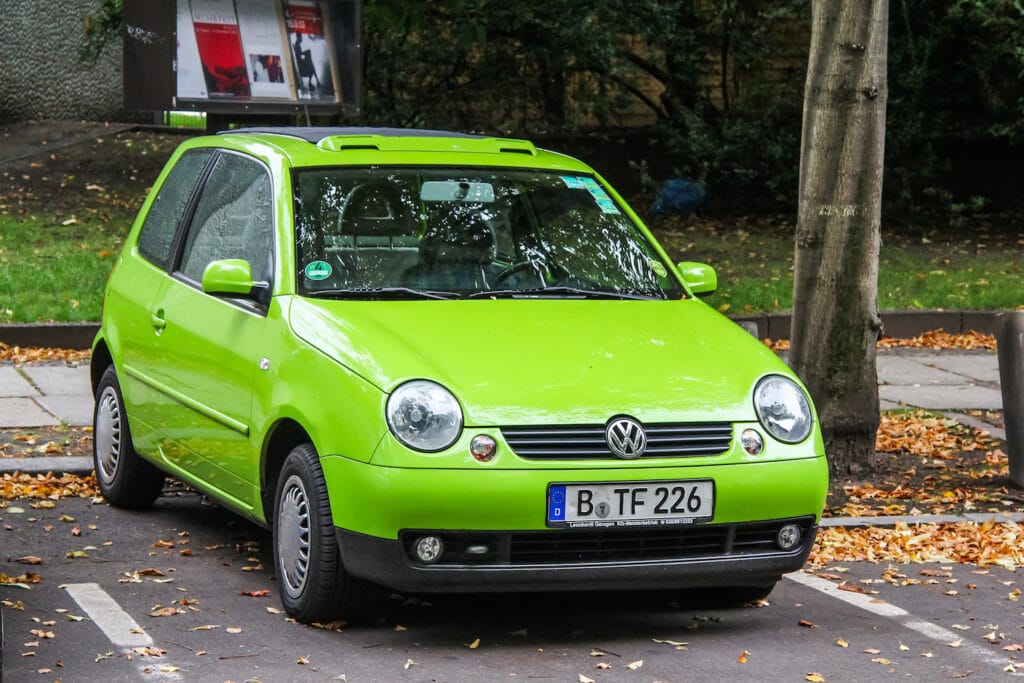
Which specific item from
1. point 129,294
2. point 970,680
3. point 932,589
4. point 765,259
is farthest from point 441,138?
point 765,259

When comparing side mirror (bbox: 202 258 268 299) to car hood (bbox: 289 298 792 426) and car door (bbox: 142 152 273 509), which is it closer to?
car door (bbox: 142 152 273 509)

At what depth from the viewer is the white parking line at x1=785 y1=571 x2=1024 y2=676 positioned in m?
5.68

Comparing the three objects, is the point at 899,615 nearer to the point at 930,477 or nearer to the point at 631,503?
the point at 631,503

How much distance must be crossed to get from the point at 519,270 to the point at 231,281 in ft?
3.61

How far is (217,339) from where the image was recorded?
6.50 meters

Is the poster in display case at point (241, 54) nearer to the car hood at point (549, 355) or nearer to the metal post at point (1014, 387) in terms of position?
the metal post at point (1014, 387)

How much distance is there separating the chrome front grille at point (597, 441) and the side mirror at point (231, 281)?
135 centimetres

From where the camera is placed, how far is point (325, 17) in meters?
14.9

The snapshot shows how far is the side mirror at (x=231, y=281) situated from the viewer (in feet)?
20.3

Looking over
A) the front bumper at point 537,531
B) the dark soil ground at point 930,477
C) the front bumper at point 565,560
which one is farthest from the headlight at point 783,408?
the dark soil ground at point 930,477

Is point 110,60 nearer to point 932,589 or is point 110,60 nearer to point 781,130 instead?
point 781,130

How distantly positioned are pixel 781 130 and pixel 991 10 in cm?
271

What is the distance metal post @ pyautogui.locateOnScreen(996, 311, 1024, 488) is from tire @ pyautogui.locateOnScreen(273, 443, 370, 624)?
4221 millimetres

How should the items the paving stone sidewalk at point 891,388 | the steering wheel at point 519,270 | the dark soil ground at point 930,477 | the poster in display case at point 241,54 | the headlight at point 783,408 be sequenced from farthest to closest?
the poster in display case at point 241,54 < the paving stone sidewalk at point 891,388 < the dark soil ground at point 930,477 < the steering wheel at point 519,270 < the headlight at point 783,408
